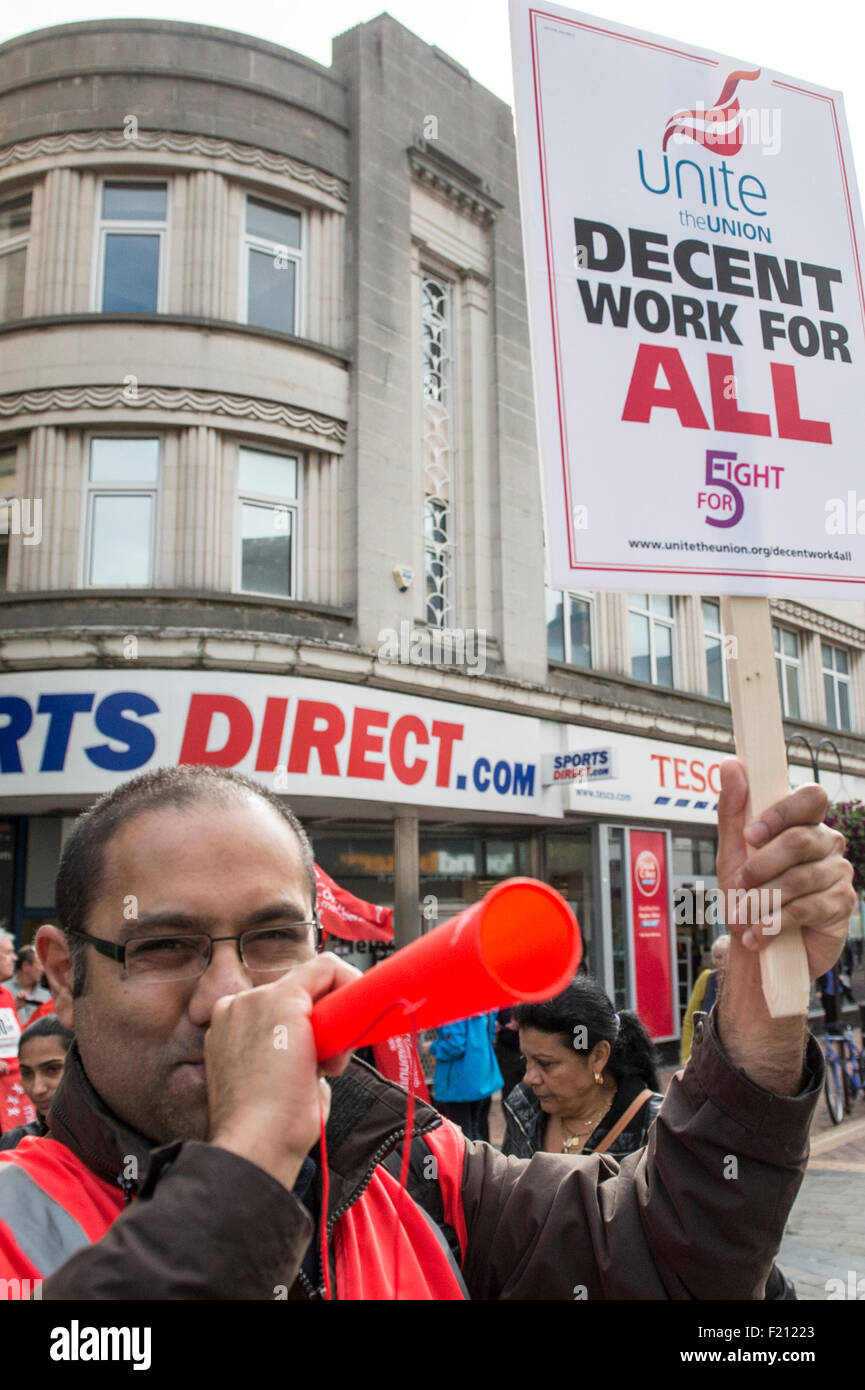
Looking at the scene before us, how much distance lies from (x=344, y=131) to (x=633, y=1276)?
14.4m

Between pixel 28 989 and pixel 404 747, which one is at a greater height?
pixel 404 747

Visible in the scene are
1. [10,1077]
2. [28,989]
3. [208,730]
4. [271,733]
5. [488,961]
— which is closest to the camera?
[488,961]

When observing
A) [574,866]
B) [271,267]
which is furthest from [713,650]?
[271,267]

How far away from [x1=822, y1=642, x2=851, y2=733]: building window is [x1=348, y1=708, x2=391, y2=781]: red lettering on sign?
43.1ft

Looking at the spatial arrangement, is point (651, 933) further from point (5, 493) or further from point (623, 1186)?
point (623, 1186)

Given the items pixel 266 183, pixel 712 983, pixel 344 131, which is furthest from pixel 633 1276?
pixel 344 131

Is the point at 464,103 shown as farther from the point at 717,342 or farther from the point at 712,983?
the point at 717,342

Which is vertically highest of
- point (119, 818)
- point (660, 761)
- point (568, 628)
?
point (568, 628)

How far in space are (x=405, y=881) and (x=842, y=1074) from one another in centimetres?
519

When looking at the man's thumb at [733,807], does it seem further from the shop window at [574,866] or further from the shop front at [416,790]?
the shop window at [574,866]

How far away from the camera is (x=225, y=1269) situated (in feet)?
3.51

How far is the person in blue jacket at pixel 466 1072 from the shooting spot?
25.9 feet

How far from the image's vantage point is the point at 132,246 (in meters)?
12.4

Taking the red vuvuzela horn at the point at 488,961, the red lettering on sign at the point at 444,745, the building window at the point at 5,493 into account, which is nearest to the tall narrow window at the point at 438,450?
the red lettering on sign at the point at 444,745
